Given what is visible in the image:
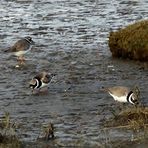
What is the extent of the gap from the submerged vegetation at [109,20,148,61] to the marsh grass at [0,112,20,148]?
6.16 metres

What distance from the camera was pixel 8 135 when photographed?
10305 mm

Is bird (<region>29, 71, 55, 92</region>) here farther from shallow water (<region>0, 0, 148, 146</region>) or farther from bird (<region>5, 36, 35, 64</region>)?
bird (<region>5, 36, 35, 64</region>)

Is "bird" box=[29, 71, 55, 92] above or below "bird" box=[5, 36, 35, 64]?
above

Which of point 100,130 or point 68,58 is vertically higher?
point 100,130

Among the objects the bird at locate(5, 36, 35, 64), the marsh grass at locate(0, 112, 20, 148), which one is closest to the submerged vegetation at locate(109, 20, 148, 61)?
the bird at locate(5, 36, 35, 64)

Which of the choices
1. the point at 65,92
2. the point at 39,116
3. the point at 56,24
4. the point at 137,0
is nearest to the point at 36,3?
the point at 137,0

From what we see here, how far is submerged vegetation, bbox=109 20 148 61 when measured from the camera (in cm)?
1641

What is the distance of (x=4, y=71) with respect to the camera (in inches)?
628

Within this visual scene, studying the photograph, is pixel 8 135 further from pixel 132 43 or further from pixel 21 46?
pixel 132 43

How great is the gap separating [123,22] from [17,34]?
3991mm

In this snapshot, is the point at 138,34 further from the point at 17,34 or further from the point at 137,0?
the point at 137,0

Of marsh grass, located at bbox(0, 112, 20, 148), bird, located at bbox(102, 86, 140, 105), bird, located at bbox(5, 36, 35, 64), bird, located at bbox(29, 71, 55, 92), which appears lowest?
bird, located at bbox(5, 36, 35, 64)

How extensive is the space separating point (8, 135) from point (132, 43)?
698cm

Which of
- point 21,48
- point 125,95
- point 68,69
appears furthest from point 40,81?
point 21,48
